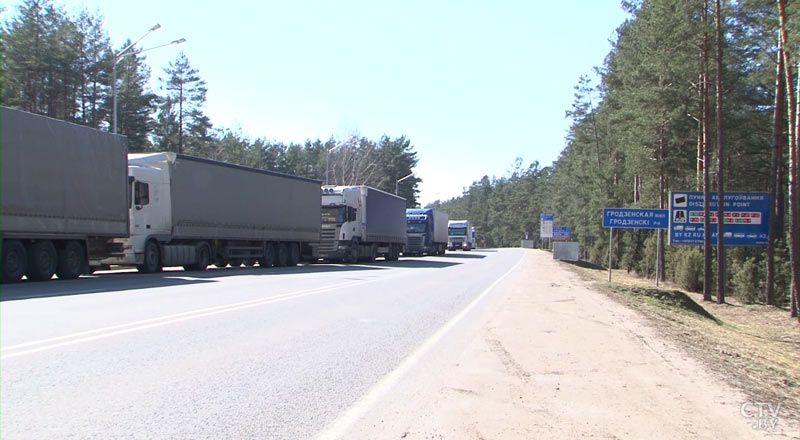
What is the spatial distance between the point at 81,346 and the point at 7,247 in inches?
399

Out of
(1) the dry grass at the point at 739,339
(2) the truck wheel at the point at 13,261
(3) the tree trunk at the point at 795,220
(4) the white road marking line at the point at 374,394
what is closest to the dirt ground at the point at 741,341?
(1) the dry grass at the point at 739,339

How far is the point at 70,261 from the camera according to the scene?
60.0 feet

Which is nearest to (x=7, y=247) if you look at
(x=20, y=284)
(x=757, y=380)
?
(x=20, y=284)

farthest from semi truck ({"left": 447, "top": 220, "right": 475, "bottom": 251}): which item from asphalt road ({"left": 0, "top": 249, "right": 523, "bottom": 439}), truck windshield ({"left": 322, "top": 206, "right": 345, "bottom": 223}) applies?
asphalt road ({"left": 0, "top": 249, "right": 523, "bottom": 439})

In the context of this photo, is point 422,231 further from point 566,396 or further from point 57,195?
point 566,396

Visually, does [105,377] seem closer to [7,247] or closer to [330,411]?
[330,411]

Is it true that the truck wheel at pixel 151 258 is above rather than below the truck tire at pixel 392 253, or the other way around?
above

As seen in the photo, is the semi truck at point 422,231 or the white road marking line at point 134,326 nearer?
the white road marking line at point 134,326

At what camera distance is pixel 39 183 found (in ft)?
55.2

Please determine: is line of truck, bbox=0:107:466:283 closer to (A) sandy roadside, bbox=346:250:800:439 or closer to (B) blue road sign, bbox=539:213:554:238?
(A) sandy roadside, bbox=346:250:800:439

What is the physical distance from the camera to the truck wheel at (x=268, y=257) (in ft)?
93.4

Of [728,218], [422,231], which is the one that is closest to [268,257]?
[728,218]

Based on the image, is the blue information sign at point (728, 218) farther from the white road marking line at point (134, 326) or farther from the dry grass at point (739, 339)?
the white road marking line at point (134, 326)

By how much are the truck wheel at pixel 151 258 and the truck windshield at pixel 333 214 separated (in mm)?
12773
